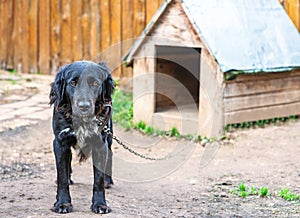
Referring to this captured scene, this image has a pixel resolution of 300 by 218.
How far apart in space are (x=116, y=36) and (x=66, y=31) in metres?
1.13

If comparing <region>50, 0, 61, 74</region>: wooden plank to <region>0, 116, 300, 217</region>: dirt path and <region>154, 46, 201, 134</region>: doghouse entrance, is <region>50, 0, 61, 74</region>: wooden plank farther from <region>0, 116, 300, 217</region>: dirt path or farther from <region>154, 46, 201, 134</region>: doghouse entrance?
<region>0, 116, 300, 217</region>: dirt path

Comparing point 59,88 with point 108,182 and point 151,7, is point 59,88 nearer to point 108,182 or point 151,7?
point 108,182

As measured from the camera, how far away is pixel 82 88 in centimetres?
364

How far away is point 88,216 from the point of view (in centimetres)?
378

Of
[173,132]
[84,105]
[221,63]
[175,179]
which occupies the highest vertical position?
[221,63]

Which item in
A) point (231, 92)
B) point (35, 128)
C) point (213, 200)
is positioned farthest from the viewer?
point (35, 128)

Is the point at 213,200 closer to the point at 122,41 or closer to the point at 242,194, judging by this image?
the point at 242,194

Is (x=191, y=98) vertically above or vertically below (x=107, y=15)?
below

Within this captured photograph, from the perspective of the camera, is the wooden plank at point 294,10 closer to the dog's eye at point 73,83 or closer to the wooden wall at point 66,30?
the wooden wall at point 66,30

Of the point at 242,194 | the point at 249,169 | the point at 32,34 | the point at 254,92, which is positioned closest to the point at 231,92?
the point at 254,92

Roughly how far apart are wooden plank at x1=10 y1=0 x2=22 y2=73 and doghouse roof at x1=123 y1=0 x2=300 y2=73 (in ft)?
13.6

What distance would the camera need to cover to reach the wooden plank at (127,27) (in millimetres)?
9242

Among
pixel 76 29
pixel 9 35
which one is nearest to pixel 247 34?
pixel 76 29

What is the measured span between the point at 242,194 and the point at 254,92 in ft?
7.12
